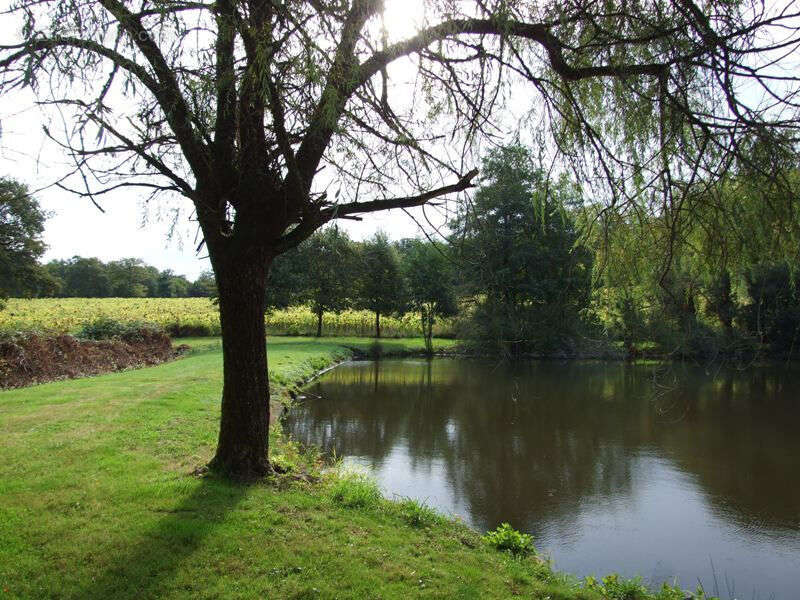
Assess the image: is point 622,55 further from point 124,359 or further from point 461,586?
point 124,359

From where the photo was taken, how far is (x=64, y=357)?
13352 mm

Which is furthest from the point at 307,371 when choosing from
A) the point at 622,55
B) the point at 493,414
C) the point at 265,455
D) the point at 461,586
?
the point at 622,55

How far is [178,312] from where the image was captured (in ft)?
102

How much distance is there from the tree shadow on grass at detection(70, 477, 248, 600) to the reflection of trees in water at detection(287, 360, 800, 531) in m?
3.20

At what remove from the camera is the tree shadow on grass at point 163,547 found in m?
3.42

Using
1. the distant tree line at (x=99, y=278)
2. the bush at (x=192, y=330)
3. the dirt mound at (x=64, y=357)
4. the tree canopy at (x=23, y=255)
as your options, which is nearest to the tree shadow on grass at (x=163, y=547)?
the dirt mound at (x=64, y=357)

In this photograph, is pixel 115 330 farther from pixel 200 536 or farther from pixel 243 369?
pixel 200 536

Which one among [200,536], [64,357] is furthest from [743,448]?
[64,357]

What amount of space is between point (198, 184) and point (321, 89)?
2242 millimetres

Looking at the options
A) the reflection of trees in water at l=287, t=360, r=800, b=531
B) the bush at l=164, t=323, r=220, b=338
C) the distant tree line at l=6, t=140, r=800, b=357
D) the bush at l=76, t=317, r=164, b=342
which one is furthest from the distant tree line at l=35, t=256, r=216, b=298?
the distant tree line at l=6, t=140, r=800, b=357

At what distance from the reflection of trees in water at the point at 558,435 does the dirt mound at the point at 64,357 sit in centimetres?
538

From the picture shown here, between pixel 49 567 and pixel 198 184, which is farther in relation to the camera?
pixel 198 184

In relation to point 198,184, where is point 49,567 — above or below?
below

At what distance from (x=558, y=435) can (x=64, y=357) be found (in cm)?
1121
